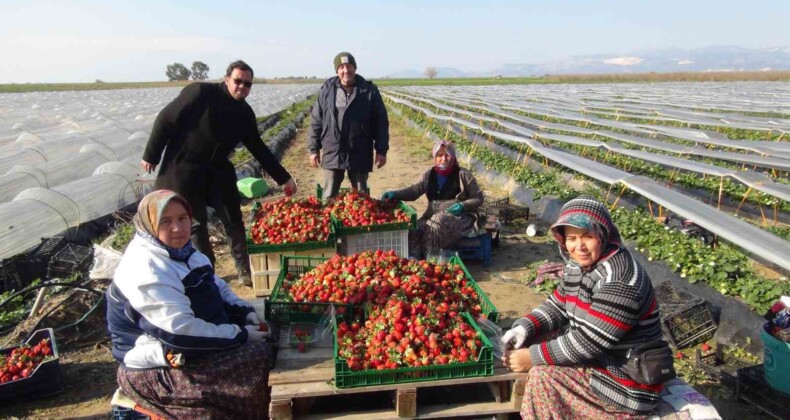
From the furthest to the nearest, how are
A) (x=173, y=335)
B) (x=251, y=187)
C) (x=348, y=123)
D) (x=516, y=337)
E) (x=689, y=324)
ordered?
(x=251, y=187), (x=348, y=123), (x=689, y=324), (x=516, y=337), (x=173, y=335)

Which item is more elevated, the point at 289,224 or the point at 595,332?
the point at 595,332

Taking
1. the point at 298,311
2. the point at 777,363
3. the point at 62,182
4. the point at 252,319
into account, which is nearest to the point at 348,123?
the point at 298,311

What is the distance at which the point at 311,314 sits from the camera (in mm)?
3336

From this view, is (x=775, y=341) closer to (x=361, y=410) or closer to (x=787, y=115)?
(x=361, y=410)

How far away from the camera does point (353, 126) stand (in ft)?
19.9

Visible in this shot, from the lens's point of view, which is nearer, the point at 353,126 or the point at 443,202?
the point at 443,202

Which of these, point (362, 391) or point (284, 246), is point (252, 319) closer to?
point (362, 391)

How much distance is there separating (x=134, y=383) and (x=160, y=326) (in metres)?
0.42

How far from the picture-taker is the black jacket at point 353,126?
6059 mm

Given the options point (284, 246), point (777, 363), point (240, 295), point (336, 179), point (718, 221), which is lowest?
point (240, 295)

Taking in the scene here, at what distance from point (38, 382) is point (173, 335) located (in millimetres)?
1961

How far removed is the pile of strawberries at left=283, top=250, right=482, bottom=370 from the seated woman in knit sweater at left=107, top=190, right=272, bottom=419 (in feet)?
1.98

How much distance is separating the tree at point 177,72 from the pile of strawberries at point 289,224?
93948mm

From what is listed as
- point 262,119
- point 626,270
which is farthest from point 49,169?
point 262,119
